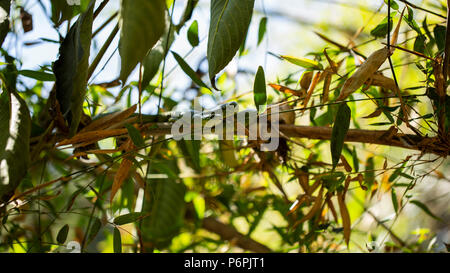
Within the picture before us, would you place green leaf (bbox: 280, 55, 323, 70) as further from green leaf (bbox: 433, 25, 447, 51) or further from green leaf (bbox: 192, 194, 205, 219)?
green leaf (bbox: 192, 194, 205, 219)

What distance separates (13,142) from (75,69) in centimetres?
7

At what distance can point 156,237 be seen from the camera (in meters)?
0.82

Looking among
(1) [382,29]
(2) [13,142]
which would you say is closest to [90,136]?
(2) [13,142]

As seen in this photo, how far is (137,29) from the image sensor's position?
0.74 feet

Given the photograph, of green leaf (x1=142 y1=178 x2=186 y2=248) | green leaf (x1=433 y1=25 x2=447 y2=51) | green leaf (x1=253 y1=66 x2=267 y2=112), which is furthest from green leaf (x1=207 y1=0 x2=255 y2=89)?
green leaf (x1=142 y1=178 x2=186 y2=248)

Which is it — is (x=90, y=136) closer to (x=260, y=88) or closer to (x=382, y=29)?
(x=260, y=88)

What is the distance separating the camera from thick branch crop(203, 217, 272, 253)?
2.86ft


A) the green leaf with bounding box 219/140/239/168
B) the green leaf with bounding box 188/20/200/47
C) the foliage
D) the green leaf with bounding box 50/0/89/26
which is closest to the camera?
the foliage

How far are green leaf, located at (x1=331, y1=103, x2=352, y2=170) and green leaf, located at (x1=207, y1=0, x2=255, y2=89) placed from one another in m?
0.15

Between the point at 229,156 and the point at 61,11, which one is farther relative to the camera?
the point at 229,156

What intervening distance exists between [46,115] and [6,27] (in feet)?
0.72

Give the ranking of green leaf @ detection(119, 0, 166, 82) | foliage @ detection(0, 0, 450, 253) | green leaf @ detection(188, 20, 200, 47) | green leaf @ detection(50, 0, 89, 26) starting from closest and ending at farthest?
green leaf @ detection(119, 0, 166, 82) → foliage @ detection(0, 0, 450, 253) → green leaf @ detection(50, 0, 89, 26) → green leaf @ detection(188, 20, 200, 47)

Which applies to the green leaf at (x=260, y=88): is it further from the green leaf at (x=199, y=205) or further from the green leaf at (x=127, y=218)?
the green leaf at (x=199, y=205)
